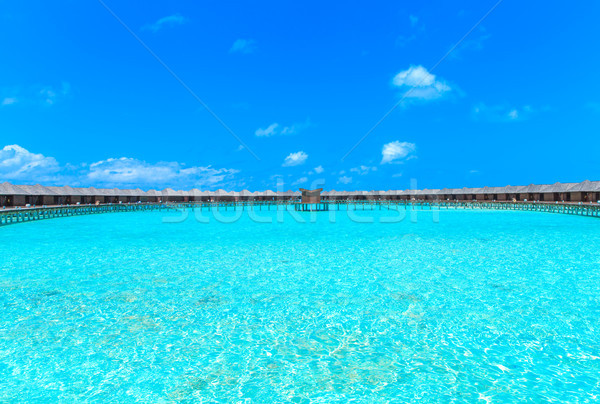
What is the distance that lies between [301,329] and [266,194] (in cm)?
5823

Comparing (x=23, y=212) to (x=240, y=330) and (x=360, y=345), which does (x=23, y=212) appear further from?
(x=360, y=345)

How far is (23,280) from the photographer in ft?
28.1

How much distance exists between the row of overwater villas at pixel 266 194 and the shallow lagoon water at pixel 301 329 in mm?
33123

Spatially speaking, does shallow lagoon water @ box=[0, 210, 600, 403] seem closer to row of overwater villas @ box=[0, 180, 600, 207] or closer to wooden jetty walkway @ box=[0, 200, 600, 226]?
wooden jetty walkway @ box=[0, 200, 600, 226]

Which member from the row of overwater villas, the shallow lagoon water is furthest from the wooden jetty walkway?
the shallow lagoon water

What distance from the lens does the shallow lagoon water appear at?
4.04 m

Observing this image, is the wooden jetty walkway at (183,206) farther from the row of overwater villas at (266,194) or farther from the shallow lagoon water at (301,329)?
the shallow lagoon water at (301,329)

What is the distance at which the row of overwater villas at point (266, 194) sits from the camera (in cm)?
3734

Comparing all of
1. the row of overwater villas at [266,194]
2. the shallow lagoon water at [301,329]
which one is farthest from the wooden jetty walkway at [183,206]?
the shallow lagoon water at [301,329]

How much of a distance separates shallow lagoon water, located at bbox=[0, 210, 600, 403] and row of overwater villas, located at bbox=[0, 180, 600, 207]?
33123 mm

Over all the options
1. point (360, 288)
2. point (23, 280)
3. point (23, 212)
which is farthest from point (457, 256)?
point (23, 212)

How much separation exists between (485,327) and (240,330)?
383cm

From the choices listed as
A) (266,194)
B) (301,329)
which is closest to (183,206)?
(266,194)

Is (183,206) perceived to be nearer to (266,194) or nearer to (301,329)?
(266,194)
